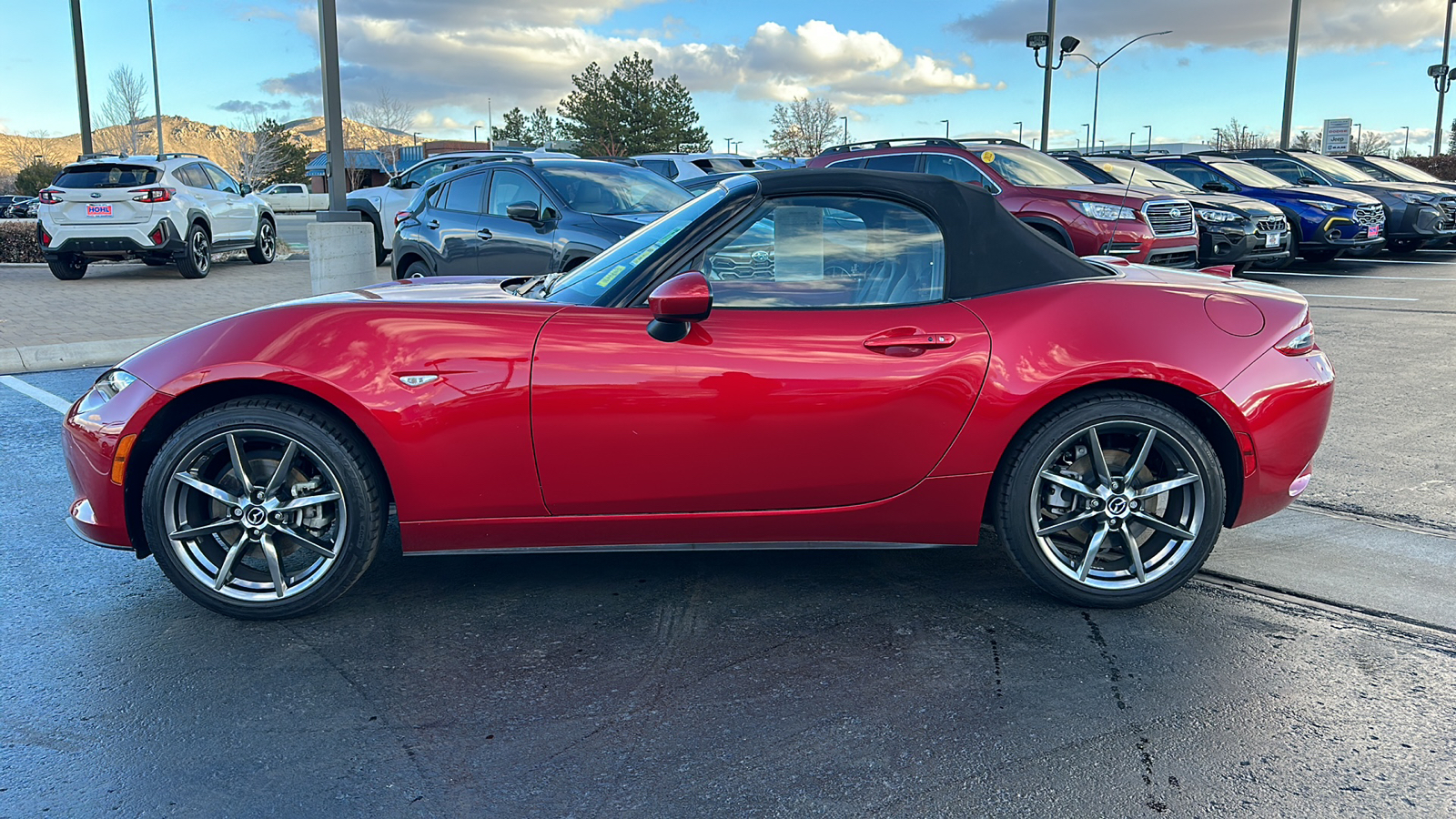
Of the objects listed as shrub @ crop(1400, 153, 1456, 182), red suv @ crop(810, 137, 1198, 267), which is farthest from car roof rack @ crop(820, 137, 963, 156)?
shrub @ crop(1400, 153, 1456, 182)

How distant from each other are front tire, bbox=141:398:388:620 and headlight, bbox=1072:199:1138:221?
9.84m

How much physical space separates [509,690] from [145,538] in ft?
4.64

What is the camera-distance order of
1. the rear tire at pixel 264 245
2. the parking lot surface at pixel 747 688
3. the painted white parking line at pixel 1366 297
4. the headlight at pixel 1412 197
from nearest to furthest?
the parking lot surface at pixel 747 688, the painted white parking line at pixel 1366 297, the headlight at pixel 1412 197, the rear tire at pixel 264 245

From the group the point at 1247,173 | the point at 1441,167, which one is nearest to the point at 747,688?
the point at 1247,173

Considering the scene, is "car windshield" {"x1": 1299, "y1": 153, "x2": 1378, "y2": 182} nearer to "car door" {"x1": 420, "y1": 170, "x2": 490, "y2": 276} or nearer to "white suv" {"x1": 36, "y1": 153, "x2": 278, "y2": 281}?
"car door" {"x1": 420, "y1": 170, "x2": 490, "y2": 276}

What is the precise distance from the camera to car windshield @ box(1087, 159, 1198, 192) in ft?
46.0

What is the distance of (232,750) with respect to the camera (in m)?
2.77

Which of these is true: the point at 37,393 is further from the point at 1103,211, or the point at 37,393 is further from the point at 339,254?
the point at 1103,211

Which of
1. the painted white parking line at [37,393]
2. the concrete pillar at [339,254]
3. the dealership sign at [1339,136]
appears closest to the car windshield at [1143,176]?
the concrete pillar at [339,254]

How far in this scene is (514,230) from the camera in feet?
31.4

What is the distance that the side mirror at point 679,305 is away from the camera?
3307 millimetres

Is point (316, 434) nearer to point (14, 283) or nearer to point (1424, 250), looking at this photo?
point (14, 283)

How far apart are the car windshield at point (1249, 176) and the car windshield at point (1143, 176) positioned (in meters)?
1.80

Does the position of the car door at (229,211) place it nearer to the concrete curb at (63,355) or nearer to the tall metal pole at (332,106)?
the tall metal pole at (332,106)
